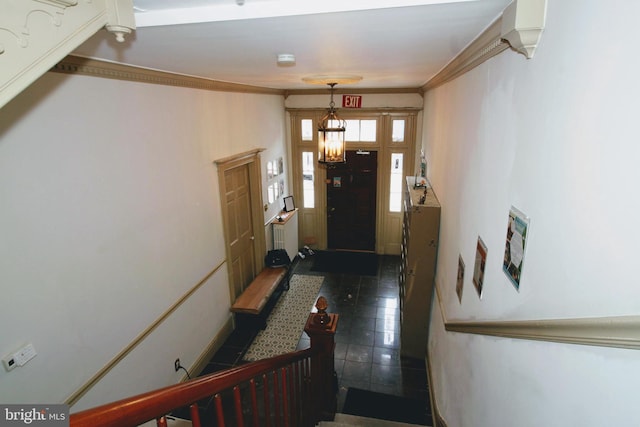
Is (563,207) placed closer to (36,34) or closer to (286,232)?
(36,34)

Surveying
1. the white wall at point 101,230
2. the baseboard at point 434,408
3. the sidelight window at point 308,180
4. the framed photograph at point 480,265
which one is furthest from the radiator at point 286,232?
the framed photograph at point 480,265

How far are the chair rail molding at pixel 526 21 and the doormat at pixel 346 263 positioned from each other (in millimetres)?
5417

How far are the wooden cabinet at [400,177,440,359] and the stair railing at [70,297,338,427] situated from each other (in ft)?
4.39

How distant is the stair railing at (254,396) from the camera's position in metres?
0.86

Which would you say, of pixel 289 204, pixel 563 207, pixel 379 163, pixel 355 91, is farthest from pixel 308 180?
pixel 563 207

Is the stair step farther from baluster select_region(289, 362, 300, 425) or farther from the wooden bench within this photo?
the wooden bench

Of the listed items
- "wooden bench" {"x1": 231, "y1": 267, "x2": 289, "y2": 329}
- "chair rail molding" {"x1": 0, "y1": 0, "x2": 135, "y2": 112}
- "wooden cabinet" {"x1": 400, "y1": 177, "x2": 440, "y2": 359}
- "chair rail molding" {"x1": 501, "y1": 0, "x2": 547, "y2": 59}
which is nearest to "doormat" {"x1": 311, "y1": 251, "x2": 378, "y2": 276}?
"wooden bench" {"x1": 231, "y1": 267, "x2": 289, "y2": 329}

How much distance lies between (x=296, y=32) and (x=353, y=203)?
217 inches

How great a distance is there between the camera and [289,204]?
23.1ft

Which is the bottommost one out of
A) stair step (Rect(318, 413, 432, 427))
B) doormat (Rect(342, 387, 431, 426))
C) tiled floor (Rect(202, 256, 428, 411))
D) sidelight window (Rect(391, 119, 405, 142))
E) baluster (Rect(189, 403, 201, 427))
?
doormat (Rect(342, 387, 431, 426))

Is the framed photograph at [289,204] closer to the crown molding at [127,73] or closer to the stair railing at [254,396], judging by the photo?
the crown molding at [127,73]

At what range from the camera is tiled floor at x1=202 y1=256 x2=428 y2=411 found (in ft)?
13.1

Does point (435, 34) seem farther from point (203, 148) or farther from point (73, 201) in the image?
point (203, 148)

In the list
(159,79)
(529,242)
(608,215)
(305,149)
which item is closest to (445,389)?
(529,242)
